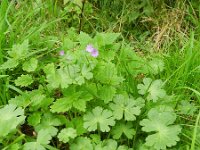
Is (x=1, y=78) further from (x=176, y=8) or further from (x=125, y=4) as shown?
(x=176, y=8)

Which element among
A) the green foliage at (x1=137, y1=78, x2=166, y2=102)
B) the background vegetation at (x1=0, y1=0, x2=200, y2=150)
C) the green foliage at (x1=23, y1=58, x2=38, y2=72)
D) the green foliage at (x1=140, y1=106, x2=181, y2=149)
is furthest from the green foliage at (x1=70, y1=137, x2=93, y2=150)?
the green foliage at (x1=23, y1=58, x2=38, y2=72)

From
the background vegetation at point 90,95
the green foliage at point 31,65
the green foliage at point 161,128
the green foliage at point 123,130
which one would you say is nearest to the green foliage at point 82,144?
the background vegetation at point 90,95

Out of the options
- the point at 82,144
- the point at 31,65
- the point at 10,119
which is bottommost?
the point at 82,144

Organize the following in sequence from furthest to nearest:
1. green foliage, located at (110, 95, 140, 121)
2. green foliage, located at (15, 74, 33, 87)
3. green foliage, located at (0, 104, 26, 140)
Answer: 1. green foliage, located at (15, 74, 33, 87)
2. green foliage, located at (110, 95, 140, 121)
3. green foliage, located at (0, 104, 26, 140)

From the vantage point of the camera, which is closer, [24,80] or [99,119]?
[99,119]

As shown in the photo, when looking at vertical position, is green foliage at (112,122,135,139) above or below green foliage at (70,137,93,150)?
above

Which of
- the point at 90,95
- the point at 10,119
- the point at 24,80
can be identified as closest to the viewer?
the point at 10,119

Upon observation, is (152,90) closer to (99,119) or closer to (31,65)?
(99,119)

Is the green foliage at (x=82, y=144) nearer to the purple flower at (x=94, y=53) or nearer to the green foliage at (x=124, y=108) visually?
the green foliage at (x=124, y=108)

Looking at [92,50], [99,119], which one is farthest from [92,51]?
[99,119]

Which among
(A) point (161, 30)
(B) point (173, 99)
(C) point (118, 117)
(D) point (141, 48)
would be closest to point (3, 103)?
(C) point (118, 117)

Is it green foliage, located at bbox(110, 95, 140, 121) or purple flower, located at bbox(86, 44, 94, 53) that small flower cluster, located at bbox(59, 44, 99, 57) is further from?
green foliage, located at bbox(110, 95, 140, 121)
